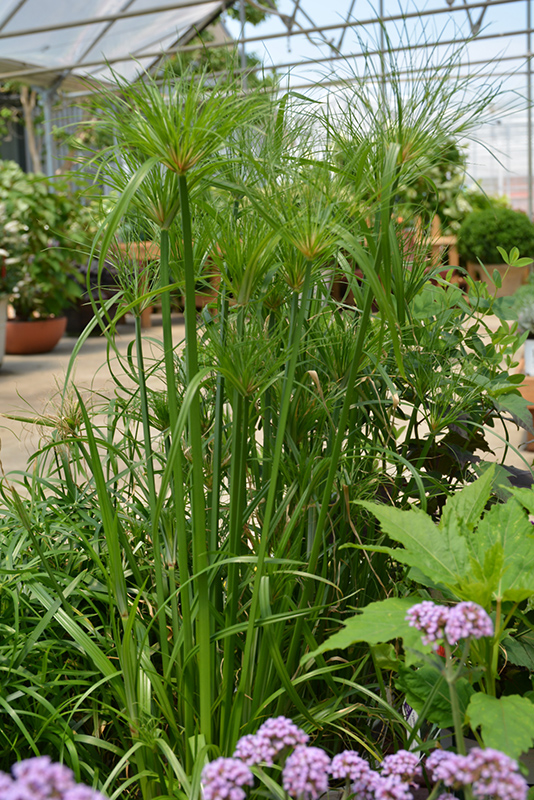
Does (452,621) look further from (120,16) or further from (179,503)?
(120,16)

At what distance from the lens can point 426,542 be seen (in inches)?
29.0

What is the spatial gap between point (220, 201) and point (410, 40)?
342mm

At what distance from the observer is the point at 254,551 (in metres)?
1.05

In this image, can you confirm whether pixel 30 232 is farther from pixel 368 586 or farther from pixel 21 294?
pixel 368 586

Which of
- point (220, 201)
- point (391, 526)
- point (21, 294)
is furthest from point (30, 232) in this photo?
point (391, 526)

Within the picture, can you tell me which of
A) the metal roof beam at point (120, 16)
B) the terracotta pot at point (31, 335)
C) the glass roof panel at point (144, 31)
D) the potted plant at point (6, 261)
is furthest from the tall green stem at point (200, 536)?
the glass roof panel at point (144, 31)

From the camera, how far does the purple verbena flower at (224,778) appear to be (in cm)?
45

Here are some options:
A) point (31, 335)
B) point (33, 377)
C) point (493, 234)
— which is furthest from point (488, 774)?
point (493, 234)

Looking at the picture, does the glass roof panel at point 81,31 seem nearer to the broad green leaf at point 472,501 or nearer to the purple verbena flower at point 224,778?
the broad green leaf at point 472,501

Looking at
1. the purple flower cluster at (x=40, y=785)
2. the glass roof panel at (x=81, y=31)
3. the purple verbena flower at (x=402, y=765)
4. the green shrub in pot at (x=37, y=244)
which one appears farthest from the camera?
the glass roof panel at (x=81, y=31)

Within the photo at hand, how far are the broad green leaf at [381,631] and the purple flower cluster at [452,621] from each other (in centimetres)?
4

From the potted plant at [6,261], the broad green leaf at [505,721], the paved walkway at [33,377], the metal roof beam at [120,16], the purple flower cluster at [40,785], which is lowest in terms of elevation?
the paved walkway at [33,377]

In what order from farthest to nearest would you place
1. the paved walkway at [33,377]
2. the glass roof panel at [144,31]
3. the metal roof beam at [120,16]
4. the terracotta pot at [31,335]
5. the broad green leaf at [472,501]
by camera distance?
the glass roof panel at [144,31]
the metal roof beam at [120,16]
the terracotta pot at [31,335]
the paved walkway at [33,377]
the broad green leaf at [472,501]

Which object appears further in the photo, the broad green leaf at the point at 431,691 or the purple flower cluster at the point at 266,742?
the broad green leaf at the point at 431,691
